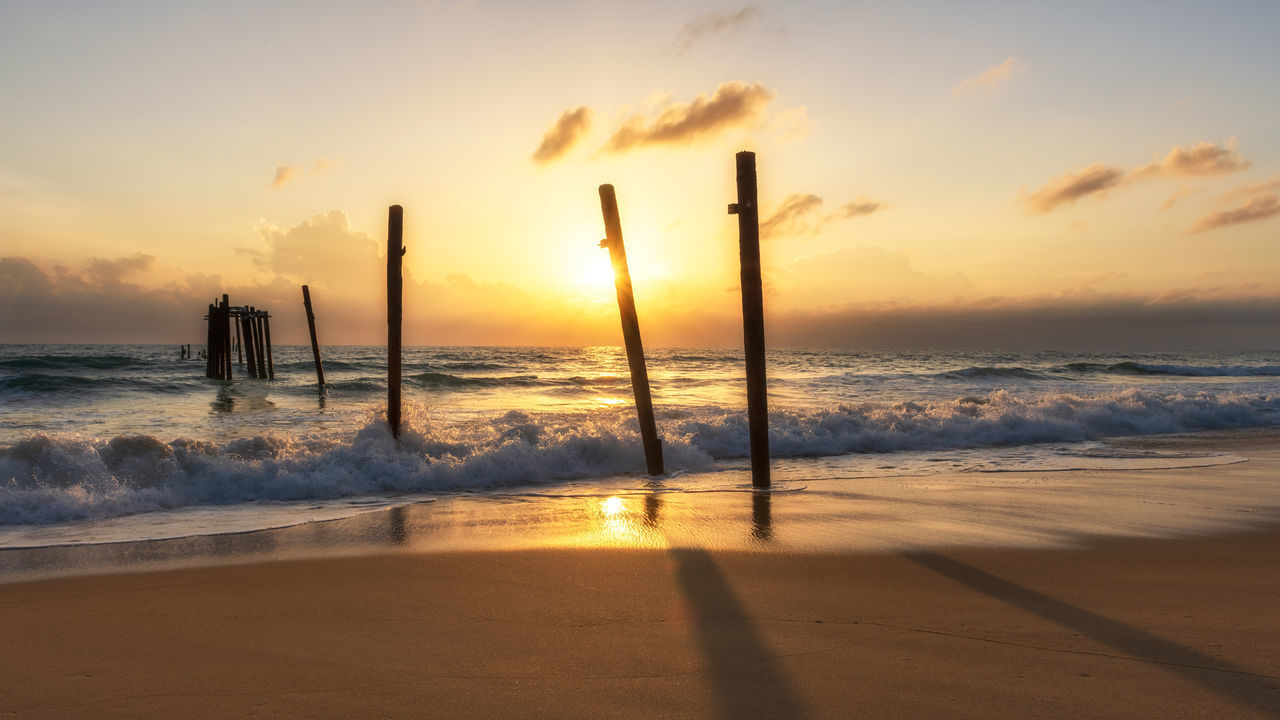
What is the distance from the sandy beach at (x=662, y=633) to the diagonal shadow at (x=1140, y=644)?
0.05 feet

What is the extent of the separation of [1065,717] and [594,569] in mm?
2786

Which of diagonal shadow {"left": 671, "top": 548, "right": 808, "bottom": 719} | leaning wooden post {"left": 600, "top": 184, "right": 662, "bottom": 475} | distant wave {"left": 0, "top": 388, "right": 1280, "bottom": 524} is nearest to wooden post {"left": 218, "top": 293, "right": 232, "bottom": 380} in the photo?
distant wave {"left": 0, "top": 388, "right": 1280, "bottom": 524}

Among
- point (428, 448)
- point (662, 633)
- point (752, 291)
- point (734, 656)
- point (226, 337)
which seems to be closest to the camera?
point (734, 656)

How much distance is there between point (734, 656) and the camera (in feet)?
10.7

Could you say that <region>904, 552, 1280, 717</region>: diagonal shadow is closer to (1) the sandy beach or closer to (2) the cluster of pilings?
(1) the sandy beach

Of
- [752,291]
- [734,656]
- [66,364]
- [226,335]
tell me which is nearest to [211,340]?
[226,335]

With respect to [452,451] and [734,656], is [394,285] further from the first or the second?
[734,656]

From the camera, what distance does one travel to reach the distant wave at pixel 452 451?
7.51 metres

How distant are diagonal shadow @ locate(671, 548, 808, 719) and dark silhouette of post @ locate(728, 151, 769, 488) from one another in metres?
3.55

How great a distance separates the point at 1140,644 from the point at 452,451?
8.04 m

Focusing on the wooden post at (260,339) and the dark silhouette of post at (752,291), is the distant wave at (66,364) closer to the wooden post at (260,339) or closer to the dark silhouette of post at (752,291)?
the wooden post at (260,339)

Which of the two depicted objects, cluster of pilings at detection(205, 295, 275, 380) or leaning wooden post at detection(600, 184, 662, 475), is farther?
cluster of pilings at detection(205, 295, 275, 380)

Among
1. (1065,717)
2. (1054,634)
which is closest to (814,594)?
(1054,634)

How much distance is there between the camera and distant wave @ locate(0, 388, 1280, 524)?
24.6 feet
